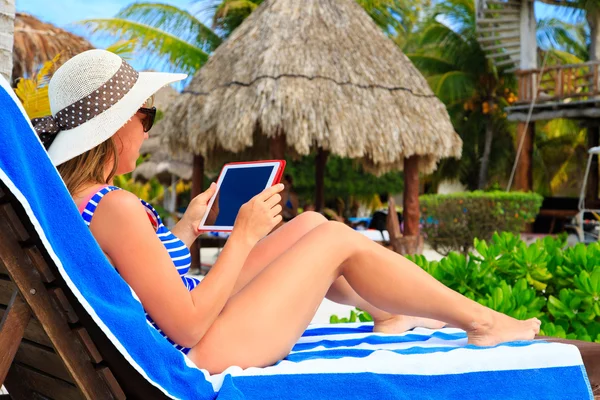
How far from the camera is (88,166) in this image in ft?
6.23

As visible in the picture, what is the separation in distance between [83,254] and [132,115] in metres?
0.52

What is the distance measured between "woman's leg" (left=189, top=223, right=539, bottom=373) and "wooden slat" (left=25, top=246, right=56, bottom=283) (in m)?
0.55

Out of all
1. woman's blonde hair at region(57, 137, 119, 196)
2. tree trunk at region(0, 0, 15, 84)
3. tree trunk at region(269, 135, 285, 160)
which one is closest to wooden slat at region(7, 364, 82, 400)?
woman's blonde hair at region(57, 137, 119, 196)

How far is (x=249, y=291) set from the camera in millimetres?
1980

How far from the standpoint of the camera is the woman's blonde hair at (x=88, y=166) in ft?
6.22

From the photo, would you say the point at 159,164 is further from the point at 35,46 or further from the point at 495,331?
the point at 495,331

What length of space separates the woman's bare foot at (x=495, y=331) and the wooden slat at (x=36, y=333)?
127cm

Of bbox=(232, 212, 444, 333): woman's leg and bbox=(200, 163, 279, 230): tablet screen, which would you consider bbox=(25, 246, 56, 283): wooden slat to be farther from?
bbox=(232, 212, 444, 333): woman's leg

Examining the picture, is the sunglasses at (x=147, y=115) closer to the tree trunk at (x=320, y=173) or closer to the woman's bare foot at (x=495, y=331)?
the woman's bare foot at (x=495, y=331)

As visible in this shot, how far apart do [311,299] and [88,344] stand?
696mm

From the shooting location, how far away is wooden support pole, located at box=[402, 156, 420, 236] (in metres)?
10.0

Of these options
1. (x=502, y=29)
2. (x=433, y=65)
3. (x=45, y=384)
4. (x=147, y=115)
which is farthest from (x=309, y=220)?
(x=433, y=65)

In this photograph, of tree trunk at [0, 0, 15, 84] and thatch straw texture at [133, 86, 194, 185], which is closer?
tree trunk at [0, 0, 15, 84]

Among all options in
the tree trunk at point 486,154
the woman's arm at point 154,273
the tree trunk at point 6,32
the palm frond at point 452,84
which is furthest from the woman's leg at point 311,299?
the tree trunk at point 486,154
